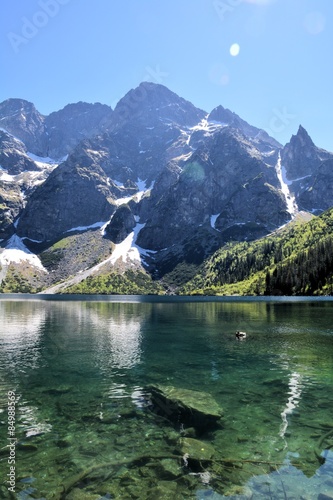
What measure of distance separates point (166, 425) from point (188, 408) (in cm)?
262

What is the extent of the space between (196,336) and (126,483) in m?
54.4

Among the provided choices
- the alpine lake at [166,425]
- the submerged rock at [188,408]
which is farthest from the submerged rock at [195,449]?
the submerged rock at [188,408]

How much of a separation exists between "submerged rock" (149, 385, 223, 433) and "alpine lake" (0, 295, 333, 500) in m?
0.10

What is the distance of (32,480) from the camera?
1650 centimetres

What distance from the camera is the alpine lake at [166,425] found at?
16188 mm

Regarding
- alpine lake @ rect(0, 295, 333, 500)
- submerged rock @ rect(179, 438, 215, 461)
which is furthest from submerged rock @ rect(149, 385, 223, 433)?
submerged rock @ rect(179, 438, 215, 461)

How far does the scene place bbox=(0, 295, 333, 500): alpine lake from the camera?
16.2m

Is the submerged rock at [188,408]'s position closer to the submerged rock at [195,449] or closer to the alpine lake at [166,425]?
the alpine lake at [166,425]

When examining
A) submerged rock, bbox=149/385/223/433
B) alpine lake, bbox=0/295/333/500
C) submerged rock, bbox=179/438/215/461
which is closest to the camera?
alpine lake, bbox=0/295/333/500

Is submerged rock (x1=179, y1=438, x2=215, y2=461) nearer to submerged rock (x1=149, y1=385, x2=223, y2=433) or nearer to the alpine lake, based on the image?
the alpine lake

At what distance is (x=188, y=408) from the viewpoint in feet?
84.2

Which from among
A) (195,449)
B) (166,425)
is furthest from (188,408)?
(195,449)

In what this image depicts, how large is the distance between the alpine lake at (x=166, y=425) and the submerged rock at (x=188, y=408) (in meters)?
0.10

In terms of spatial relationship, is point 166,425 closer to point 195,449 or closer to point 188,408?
point 188,408
